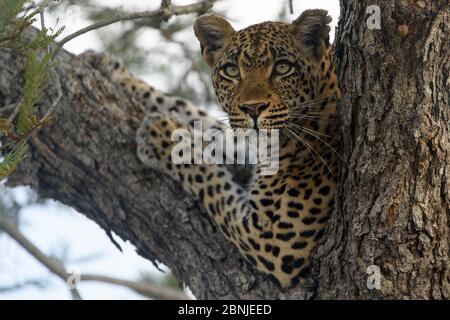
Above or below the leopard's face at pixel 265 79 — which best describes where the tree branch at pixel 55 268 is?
below

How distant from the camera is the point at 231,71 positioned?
6.34 metres

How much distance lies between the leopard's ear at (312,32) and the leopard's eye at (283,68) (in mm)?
159

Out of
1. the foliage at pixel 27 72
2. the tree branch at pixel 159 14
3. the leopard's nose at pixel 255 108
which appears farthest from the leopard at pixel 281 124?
the foliage at pixel 27 72

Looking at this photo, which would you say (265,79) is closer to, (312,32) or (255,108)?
(255,108)

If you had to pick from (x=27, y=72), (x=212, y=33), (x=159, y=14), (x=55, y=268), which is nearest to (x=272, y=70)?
(x=212, y=33)

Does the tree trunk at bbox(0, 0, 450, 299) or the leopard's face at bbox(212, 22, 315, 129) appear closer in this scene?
the tree trunk at bbox(0, 0, 450, 299)

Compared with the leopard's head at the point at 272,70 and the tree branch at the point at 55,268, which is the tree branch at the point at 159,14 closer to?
Answer: the leopard's head at the point at 272,70

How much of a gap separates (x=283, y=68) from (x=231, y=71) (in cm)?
39

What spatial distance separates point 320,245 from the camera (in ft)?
18.8

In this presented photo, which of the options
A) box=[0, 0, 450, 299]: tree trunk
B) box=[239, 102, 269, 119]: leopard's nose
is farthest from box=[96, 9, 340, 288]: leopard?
box=[0, 0, 450, 299]: tree trunk

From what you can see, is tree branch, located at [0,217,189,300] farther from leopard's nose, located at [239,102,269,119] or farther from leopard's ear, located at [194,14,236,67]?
leopard's ear, located at [194,14,236,67]

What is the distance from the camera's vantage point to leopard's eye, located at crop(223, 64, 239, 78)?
632 cm

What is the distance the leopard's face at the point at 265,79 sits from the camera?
606 cm
